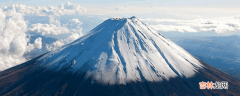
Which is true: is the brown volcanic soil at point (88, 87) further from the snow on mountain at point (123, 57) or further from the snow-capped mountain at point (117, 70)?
the snow on mountain at point (123, 57)

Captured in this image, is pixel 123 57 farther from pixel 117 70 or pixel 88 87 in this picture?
pixel 88 87

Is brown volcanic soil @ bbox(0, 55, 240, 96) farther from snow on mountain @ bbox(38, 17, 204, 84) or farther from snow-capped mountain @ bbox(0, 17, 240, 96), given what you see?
snow on mountain @ bbox(38, 17, 204, 84)

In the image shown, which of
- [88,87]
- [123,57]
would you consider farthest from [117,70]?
[88,87]

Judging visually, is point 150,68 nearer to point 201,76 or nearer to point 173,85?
point 173,85

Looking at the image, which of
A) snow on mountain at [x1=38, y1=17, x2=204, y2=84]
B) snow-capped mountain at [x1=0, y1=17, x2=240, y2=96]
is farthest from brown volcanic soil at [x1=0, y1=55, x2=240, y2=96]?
snow on mountain at [x1=38, y1=17, x2=204, y2=84]

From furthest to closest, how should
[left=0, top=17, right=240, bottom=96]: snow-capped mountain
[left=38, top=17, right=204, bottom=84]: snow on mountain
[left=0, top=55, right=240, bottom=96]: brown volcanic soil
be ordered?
[left=38, top=17, right=204, bottom=84]: snow on mountain < [left=0, top=17, right=240, bottom=96]: snow-capped mountain < [left=0, top=55, right=240, bottom=96]: brown volcanic soil

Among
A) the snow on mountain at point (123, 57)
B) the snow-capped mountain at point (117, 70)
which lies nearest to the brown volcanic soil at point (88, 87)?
the snow-capped mountain at point (117, 70)

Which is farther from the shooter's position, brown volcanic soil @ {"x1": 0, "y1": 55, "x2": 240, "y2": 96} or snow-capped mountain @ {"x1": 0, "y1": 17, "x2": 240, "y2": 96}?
snow-capped mountain @ {"x1": 0, "y1": 17, "x2": 240, "y2": 96}
